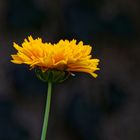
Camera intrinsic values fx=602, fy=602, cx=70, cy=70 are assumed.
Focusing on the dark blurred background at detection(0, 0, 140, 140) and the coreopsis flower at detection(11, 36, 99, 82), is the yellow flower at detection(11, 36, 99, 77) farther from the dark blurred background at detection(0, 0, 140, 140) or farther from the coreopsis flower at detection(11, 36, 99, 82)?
the dark blurred background at detection(0, 0, 140, 140)

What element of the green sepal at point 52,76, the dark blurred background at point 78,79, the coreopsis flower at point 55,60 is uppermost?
the dark blurred background at point 78,79

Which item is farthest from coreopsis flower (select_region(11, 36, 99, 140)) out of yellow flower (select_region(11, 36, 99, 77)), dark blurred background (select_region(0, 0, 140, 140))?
dark blurred background (select_region(0, 0, 140, 140))

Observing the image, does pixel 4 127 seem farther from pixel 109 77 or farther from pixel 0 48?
pixel 109 77

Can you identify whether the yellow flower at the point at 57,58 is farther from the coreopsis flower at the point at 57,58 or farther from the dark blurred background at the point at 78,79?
the dark blurred background at the point at 78,79

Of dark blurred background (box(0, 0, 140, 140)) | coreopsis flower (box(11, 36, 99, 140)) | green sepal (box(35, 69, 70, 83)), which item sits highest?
dark blurred background (box(0, 0, 140, 140))

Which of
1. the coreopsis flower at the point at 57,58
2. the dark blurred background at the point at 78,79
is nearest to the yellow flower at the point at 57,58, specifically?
the coreopsis flower at the point at 57,58

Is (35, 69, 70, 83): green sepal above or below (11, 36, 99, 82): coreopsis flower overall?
below
